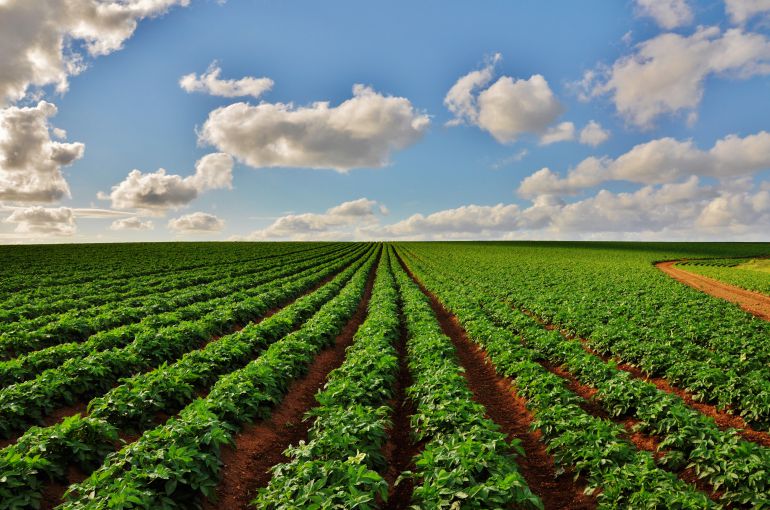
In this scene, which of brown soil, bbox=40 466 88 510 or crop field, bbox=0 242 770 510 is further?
brown soil, bbox=40 466 88 510

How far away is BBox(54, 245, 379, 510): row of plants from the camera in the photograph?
220 inches

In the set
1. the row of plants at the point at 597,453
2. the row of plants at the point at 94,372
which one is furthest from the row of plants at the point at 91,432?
the row of plants at the point at 597,453

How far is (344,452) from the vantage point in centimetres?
673

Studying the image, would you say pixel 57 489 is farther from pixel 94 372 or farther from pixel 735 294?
pixel 735 294

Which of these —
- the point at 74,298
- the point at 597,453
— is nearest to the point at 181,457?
the point at 597,453

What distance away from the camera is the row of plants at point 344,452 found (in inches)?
217

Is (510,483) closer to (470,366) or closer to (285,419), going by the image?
(285,419)

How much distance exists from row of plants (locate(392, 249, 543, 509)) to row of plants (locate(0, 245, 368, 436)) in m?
8.13

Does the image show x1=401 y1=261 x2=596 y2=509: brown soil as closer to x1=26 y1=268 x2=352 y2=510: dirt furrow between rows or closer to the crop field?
the crop field

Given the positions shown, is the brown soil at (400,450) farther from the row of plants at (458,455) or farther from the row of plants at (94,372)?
the row of plants at (94,372)

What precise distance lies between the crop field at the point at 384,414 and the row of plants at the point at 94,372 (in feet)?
0.19

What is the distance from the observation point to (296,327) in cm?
1903

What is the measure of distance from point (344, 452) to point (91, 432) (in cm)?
470

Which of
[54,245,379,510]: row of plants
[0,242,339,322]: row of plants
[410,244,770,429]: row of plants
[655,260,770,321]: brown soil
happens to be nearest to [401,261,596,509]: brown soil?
[410,244,770,429]: row of plants
